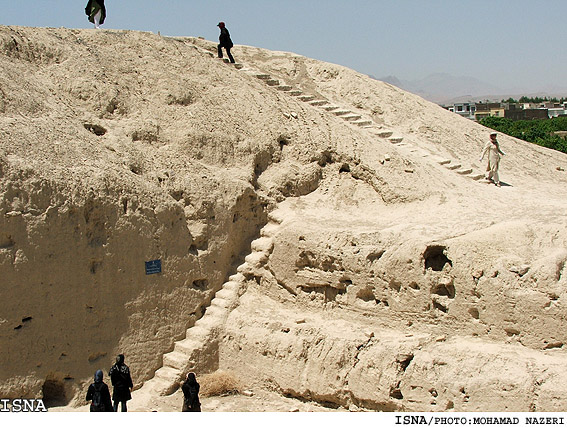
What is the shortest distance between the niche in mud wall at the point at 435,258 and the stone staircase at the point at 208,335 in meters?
2.90

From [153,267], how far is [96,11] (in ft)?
20.2

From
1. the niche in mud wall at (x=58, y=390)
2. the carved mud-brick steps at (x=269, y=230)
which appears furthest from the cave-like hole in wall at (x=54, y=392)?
the carved mud-brick steps at (x=269, y=230)

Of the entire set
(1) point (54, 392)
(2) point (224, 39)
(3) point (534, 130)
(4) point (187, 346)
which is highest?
(2) point (224, 39)

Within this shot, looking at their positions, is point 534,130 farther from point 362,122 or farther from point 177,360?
point 177,360

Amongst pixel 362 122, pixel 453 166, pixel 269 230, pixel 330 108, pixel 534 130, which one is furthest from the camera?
pixel 534 130

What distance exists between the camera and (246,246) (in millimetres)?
11703

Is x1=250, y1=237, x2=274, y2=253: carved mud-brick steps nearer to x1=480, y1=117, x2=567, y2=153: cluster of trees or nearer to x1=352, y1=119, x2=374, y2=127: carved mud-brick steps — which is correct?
x1=352, y1=119, x2=374, y2=127: carved mud-brick steps

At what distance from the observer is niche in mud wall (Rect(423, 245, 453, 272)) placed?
9.33 metres

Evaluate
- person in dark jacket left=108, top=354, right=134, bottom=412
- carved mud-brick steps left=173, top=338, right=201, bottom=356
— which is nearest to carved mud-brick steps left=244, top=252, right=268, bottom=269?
carved mud-brick steps left=173, top=338, right=201, bottom=356

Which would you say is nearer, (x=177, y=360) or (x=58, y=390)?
(x=58, y=390)

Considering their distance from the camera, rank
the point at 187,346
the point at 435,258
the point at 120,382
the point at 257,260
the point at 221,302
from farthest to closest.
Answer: the point at 257,260 → the point at 221,302 → the point at 187,346 → the point at 435,258 → the point at 120,382

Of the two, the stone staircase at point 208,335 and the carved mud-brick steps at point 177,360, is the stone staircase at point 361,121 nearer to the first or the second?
the stone staircase at point 208,335

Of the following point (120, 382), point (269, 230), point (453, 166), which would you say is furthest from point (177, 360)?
point (453, 166)

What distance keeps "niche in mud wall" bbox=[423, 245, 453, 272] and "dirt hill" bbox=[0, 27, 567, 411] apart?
3 cm
